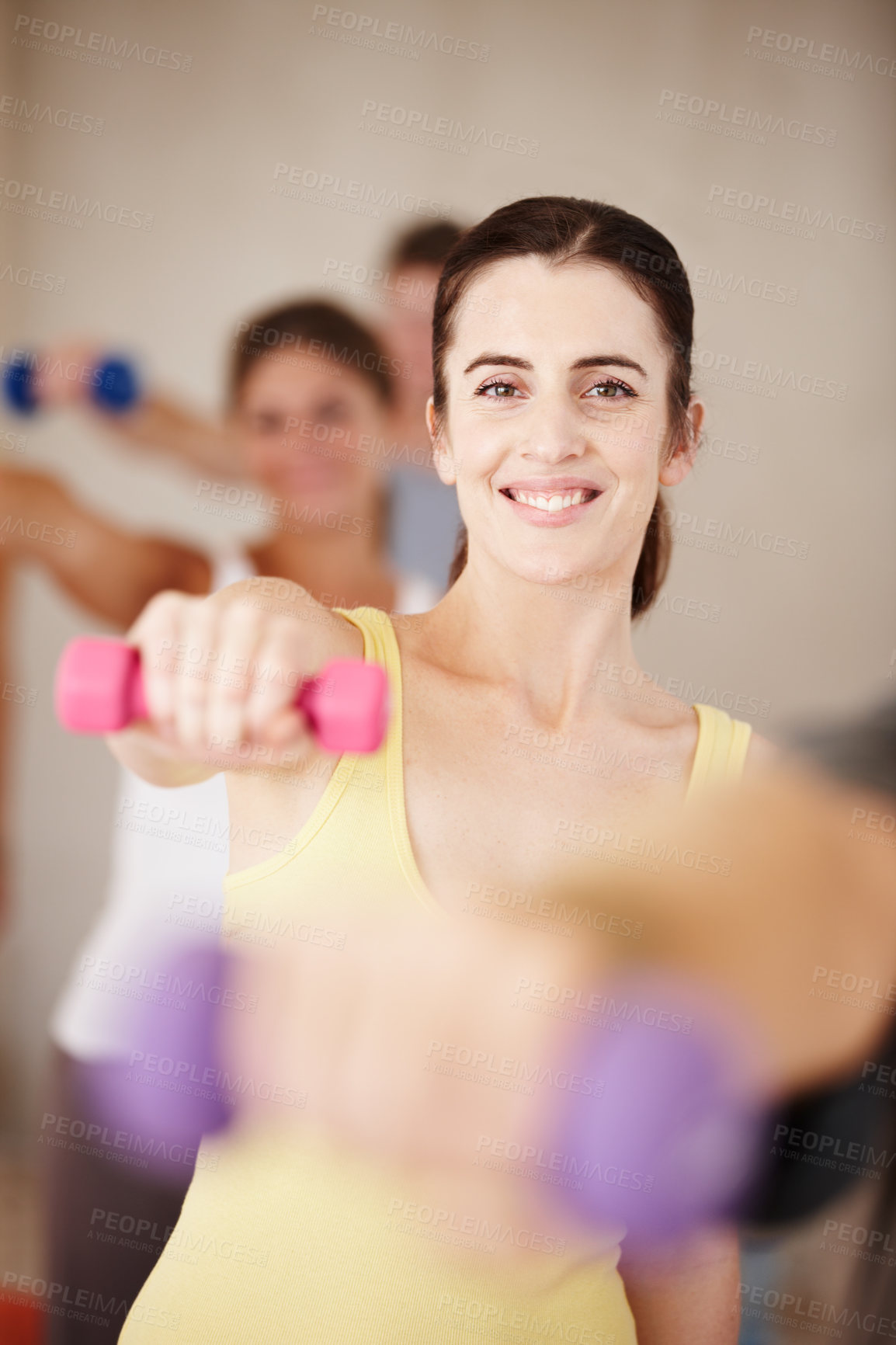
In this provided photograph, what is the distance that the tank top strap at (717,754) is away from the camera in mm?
1127

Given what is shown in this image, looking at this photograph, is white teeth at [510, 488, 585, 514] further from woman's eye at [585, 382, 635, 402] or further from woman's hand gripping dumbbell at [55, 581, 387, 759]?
woman's hand gripping dumbbell at [55, 581, 387, 759]

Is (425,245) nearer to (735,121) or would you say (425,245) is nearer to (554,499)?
(735,121)

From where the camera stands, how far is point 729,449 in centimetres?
133

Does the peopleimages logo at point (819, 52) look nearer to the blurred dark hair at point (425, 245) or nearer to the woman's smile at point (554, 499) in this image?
the blurred dark hair at point (425, 245)

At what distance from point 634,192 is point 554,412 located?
0.53 m

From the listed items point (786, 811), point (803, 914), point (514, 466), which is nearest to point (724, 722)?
point (786, 811)

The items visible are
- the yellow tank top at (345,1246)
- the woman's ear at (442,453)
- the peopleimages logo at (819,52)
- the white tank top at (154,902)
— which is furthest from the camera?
the white tank top at (154,902)

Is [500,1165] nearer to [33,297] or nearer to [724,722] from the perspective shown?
[724,722]

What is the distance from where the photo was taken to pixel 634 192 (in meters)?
1.30

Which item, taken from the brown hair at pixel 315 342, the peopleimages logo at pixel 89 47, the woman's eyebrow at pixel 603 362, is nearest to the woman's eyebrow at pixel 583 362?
the woman's eyebrow at pixel 603 362

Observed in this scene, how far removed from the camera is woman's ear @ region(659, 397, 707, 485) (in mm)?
1022

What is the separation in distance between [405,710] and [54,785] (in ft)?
2.93

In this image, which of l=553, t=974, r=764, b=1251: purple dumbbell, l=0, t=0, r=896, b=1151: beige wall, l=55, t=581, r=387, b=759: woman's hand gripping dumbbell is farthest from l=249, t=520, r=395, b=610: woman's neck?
l=55, t=581, r=387, b=759: woman's hand gripping dumbbell

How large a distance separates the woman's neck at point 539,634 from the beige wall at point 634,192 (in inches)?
9.8
